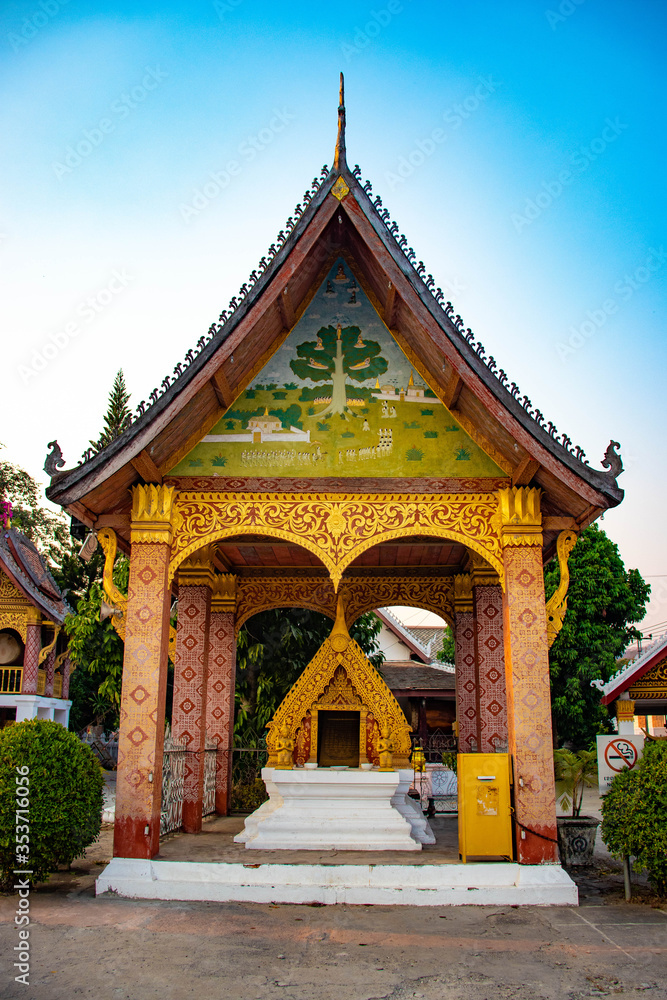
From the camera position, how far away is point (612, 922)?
6496mm

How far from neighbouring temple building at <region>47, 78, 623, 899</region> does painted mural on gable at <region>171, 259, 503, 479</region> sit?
2cm

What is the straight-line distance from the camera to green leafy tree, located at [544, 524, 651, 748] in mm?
24125

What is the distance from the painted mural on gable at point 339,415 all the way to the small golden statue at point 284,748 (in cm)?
361

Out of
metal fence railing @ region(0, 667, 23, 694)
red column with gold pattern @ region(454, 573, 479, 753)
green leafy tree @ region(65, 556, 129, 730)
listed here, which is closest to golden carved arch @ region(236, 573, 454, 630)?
red column with gold pattern @ region(454, 573, 479, 753)

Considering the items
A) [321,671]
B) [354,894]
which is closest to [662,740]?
[354,894]

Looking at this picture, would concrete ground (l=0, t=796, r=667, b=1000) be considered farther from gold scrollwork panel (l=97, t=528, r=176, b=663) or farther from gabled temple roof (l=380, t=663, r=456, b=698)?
gabled temple roof (l=380, t=663, r=456, b=698)

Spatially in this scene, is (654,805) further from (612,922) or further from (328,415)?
(328,415)

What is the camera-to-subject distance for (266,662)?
18281 mm

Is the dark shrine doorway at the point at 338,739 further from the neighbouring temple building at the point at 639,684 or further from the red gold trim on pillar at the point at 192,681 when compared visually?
the neighbouring temple building at the point at 639,684

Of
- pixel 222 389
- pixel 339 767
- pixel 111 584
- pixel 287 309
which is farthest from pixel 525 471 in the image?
pixel 111 584

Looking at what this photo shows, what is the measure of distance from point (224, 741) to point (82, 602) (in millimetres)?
11335

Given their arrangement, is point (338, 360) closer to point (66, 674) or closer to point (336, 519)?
point (336, 519)

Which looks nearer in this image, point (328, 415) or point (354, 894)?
point (354, 894)

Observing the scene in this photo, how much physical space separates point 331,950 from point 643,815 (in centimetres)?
325
